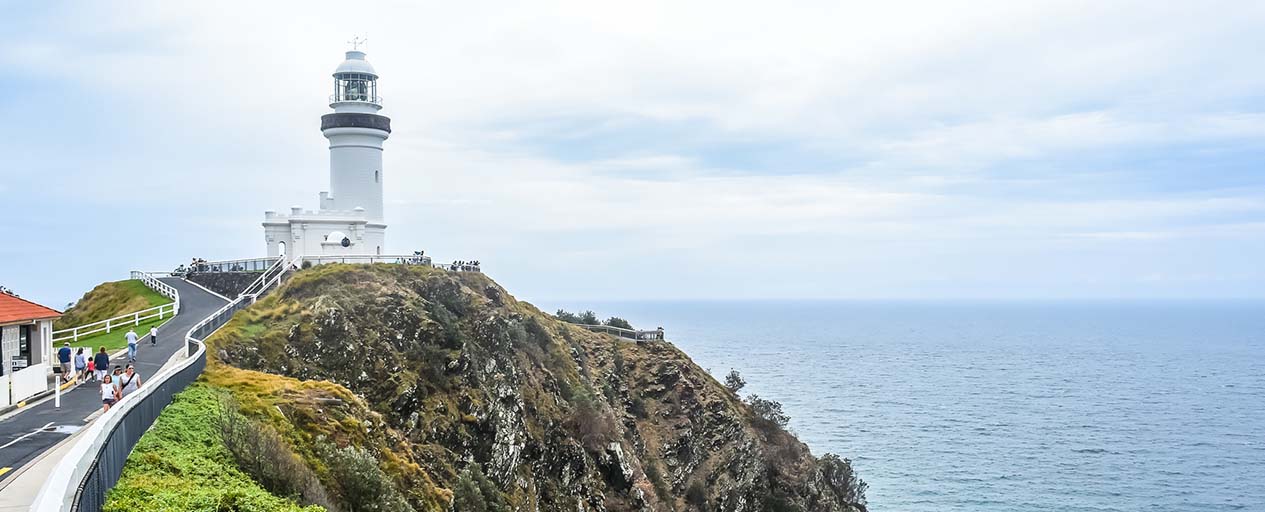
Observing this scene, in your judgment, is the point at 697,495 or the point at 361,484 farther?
the point at 697,495

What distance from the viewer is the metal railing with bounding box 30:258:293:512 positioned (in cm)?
1029

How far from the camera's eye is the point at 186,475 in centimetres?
1540

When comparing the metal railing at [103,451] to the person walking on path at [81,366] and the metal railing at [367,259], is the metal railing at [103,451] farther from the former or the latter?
the metal railing at [367,259]

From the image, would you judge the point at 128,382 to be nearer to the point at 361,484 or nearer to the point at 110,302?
the point at 361,484

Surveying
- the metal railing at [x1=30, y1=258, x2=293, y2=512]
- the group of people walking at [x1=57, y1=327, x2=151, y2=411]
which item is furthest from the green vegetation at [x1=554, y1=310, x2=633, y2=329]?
the metal railing at [x1=30, y1=258, x2=293, y2=512]

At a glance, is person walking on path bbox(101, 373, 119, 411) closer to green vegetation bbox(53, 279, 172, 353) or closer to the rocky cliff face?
the rocky cliff face

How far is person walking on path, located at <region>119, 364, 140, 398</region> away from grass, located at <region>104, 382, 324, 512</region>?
246cm

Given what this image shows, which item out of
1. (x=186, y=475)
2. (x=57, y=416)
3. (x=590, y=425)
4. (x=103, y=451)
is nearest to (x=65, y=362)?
(x=57, y=416)

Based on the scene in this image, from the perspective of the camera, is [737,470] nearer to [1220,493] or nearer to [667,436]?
[667,436]

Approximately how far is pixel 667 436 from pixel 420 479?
2596 centimetres

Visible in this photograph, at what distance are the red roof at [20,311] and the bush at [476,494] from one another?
550 inches

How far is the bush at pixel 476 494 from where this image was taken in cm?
3061

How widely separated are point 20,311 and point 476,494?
15.4m

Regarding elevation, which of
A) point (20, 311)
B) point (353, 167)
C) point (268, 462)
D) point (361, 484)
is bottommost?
point (361, 484)
